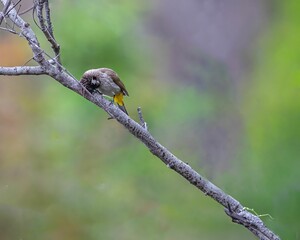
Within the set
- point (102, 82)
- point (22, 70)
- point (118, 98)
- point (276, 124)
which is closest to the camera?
point (22, 70)

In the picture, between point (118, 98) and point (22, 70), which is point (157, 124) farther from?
point (22, 70)

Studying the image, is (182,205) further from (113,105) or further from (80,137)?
(113,105)

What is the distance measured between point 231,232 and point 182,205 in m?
0.32

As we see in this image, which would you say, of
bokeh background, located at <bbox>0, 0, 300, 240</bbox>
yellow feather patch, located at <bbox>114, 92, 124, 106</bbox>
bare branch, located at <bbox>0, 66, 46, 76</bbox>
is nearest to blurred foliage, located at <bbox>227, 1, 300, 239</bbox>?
bokeh background, located at <bbox>0, 0, 300, 240</bbox>

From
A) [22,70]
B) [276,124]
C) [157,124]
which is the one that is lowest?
[22,70]

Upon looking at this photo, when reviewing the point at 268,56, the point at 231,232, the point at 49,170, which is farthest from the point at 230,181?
the point at 49,170

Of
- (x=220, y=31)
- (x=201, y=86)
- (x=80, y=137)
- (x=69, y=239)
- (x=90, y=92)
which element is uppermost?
(x=220, y=31)

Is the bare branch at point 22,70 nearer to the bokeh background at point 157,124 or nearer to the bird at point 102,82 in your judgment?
the bird at point 102,82

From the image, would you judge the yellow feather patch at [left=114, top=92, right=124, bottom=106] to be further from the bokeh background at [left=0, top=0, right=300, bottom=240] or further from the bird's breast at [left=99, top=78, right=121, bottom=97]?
the bokeh background at [left=0, top=0, right=300, bottom=240]

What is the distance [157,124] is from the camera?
3.66m

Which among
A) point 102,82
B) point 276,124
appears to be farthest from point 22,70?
point 276,124

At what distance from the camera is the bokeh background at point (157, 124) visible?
11.8ft

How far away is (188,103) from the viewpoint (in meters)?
3.69

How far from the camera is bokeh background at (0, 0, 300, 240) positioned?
358cm
